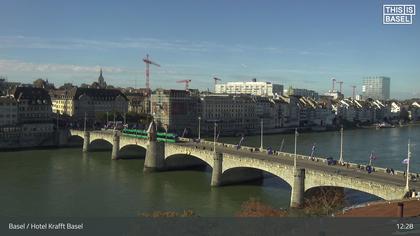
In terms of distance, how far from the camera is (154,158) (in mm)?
56000

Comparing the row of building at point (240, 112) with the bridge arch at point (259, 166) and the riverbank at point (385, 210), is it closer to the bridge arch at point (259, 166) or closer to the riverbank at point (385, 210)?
the bridge arch at point (259, 166)

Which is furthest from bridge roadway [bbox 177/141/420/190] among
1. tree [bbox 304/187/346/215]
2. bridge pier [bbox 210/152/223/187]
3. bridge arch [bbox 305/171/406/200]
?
bridge pier [bbox 210/152/223/187]

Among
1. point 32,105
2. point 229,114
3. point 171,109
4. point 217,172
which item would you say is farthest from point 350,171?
point 229,114

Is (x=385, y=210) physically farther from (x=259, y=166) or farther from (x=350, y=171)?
(x=259, y=166)

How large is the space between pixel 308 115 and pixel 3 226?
133990 mm

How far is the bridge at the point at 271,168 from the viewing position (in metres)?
33.0

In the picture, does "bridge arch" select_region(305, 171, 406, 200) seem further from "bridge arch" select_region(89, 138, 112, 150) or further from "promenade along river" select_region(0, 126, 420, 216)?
"bridge arch" select_region(89, 138, 112, 150)

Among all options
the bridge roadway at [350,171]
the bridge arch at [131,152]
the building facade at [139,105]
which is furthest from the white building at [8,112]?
the bridge roadway at [350,171]

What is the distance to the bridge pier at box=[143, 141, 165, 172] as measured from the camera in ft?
183

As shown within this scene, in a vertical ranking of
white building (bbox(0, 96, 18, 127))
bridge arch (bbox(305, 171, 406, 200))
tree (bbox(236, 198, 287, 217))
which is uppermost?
white building (bbox(0, 96, 18, 127))

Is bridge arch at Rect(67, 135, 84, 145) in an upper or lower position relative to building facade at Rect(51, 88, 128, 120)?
lower

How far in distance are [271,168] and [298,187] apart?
14.6 ft

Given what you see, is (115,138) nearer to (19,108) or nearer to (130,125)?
(19,108)

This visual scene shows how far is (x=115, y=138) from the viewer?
6656 centimetres
